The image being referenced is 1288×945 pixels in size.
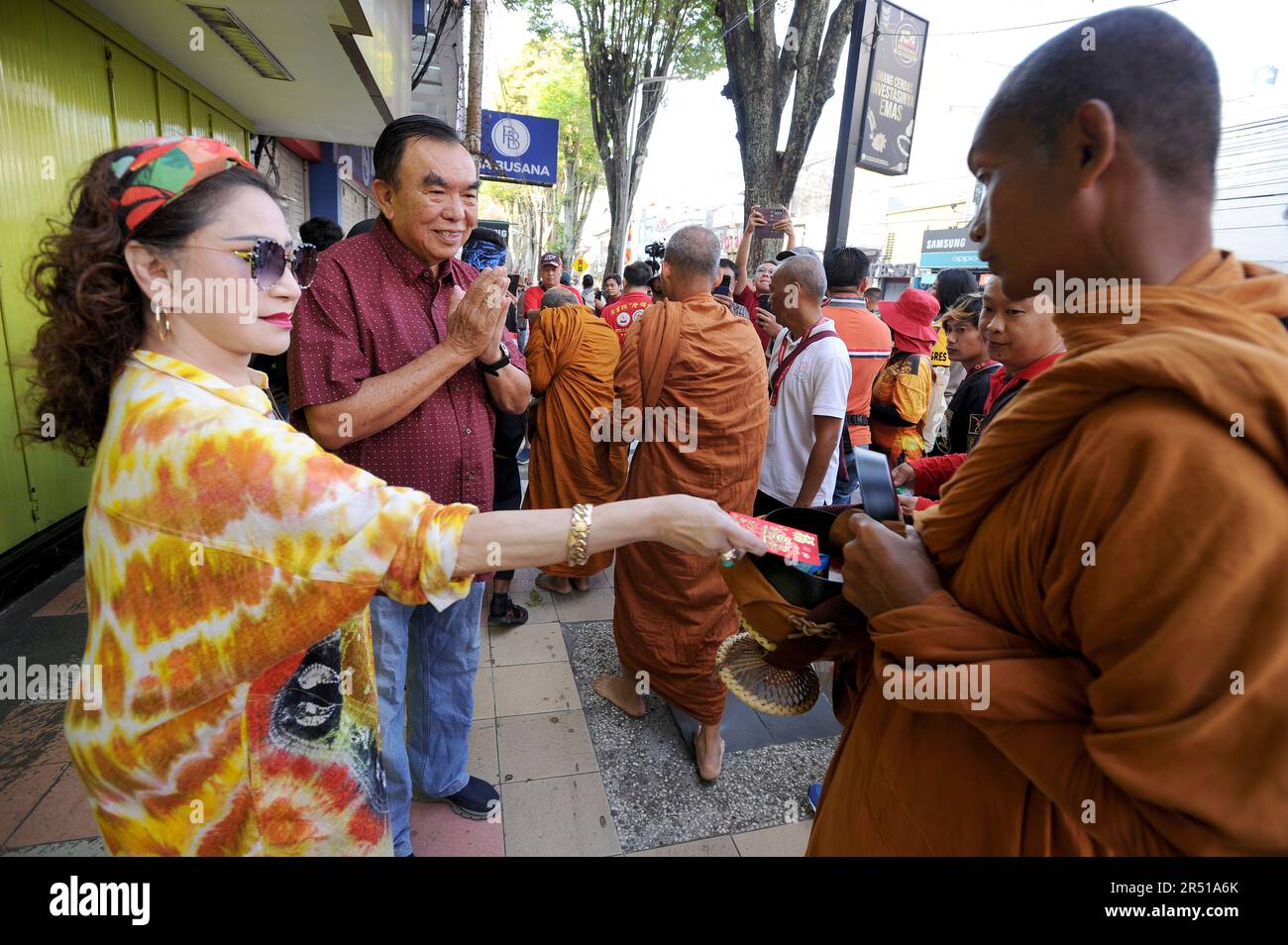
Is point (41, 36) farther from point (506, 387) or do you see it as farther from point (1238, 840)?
point (1238, 840)

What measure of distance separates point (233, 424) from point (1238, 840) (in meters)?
1.40

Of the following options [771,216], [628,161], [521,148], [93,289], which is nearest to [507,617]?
[93,289]

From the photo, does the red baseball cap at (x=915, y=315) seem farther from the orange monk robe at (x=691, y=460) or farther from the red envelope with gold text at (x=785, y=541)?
the red envelope with gold text at (x=785, y=541)

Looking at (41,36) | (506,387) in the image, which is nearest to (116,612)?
(506,387)

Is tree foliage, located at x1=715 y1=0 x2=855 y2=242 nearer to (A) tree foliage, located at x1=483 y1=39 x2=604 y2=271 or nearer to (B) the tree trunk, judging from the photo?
(B) the tree trunk

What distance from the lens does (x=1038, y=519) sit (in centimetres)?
81

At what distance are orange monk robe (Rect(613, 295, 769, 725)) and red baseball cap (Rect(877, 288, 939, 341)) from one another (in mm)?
1879

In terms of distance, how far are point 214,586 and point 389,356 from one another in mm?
1049

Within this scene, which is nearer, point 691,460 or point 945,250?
point 691,460

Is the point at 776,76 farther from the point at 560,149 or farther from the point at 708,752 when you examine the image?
Result: the point at 560,149

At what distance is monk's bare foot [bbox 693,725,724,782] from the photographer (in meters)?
2.65

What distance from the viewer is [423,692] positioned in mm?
2201

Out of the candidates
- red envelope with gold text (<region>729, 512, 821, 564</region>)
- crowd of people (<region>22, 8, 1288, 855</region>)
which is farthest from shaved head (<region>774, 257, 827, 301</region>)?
red envelope with gold text (<region>729, 512, 821, 564</region>)

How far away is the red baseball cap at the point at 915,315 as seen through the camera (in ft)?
13.9
